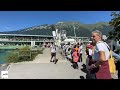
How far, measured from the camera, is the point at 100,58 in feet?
→ 10.1

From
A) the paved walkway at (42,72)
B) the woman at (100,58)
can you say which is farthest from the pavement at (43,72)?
the woman at (100,58)

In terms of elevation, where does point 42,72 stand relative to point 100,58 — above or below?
below

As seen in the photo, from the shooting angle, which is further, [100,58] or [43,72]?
[43,72]

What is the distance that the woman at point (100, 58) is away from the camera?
10.2 feet

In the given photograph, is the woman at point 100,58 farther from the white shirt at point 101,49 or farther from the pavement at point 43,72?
the pavement at point 43,72

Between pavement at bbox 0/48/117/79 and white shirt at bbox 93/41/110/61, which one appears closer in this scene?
white shirt at bbox 93/41/110/61

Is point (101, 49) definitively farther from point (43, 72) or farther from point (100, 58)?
point (43, 72)

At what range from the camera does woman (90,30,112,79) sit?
3102 millimetres

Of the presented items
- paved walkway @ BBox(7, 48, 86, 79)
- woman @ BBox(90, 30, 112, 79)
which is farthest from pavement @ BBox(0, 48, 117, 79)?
woman @ BBox(90, 30, 112, 79)

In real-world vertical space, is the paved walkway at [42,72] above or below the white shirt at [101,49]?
below

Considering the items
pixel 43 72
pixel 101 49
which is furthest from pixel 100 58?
pixel 43 72

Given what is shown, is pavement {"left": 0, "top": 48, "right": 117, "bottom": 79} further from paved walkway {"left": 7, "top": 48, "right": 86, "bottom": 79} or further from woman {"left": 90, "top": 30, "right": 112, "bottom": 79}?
woman {"left": 90, "top": 30, "right": 112, "bottom": 79}
